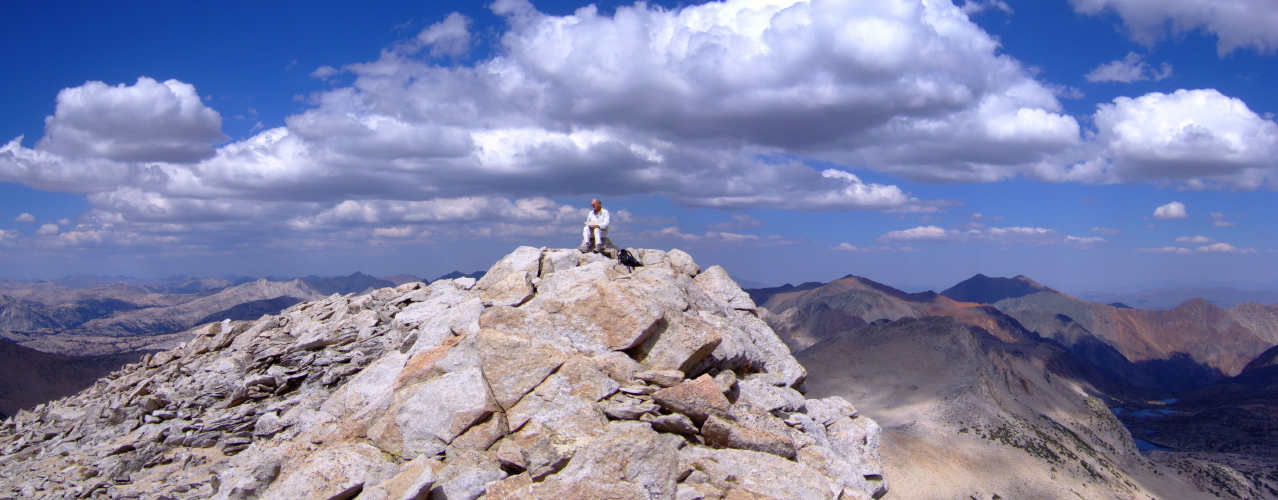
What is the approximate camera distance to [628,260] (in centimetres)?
2742

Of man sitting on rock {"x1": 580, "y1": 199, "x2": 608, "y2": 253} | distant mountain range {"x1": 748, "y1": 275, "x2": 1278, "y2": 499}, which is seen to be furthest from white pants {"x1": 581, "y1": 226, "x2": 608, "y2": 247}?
distant mountain range {"x1": 748, "y1": 275, "x2": 1278, "y2": 499}

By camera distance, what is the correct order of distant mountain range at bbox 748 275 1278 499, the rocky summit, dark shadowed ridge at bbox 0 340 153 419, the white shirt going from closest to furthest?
the rocky summit → the white shirt → distant mountain range at bbox 748 275 1278 499 → dark shadowed ridge at bbox 0 340 153 419

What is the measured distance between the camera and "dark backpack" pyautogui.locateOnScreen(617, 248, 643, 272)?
27375 millimetres

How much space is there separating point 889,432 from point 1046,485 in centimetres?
1425

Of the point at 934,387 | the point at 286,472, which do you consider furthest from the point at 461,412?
the point at 934,387

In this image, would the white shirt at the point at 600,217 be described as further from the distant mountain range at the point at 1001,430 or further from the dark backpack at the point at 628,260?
the distant mountain range at the point at 1001,430

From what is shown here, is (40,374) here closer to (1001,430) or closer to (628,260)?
(628,260)

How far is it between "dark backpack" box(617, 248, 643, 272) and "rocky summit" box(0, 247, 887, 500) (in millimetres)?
1005

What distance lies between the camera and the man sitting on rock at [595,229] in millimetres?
27266

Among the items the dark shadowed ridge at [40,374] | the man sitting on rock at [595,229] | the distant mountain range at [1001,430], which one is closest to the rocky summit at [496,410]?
the man sitting on rock at [595,229]

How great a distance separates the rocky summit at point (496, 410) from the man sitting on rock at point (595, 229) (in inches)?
22.1

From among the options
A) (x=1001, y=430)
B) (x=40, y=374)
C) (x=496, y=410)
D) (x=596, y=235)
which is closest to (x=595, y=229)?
(x=596, y=235)

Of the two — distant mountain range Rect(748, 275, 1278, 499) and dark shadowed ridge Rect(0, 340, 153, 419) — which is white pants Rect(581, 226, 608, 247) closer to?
distant mountain range Rect(748, 275, 1278, 499)

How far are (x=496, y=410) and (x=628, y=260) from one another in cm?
1181
